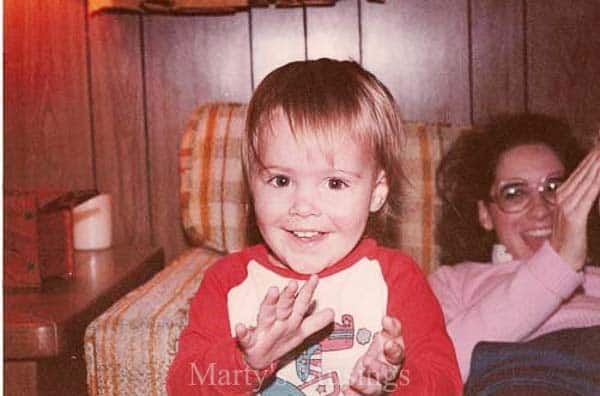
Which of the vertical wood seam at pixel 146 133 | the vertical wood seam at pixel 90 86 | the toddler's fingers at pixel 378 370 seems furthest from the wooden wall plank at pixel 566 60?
the toddler's fingers at pixel 378 370

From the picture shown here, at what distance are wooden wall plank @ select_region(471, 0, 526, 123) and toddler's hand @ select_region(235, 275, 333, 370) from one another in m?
0.93

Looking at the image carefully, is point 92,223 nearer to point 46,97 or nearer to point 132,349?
point 46,97

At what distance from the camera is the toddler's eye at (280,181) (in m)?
0.79

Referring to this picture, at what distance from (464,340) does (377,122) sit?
0.37m

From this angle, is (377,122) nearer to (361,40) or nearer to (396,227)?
(396,227)

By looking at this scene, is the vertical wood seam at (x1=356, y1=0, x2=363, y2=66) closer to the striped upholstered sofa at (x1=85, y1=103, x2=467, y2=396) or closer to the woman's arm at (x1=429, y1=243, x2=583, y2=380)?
the striped upholstered sofa at (x1=85, y1=103, x2=467, y2=396)

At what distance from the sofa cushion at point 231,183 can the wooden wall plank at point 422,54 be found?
0.19 meters

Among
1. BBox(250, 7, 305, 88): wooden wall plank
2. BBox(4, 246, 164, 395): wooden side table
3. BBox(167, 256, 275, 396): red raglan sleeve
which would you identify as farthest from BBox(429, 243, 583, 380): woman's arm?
BBox(250, 7, 305, 88): wooden wall plank

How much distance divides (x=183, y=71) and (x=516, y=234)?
72cm

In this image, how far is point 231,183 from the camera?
4.47 ft

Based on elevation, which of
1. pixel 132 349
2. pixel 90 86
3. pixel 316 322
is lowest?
pixel 132 349

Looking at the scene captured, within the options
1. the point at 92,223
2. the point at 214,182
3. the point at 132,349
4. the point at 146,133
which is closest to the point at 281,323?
the point at 132,349

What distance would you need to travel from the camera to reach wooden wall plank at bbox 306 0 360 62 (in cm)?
156

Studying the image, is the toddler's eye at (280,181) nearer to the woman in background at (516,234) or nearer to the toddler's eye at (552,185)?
the woman in background at (516,234)
